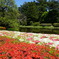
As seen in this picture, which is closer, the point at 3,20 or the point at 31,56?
the point at 31,56

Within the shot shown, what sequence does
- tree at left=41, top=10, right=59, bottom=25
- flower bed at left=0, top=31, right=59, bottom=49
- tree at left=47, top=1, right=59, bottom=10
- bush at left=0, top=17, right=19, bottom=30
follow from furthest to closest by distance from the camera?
tree at left=47, top=1, right=59, bottom=10 < tree at left=41, top=10, right=59, bottom=25 < bush at left=0, top=17, right=19, bottom=30 < flower bed at left=0, top=31, right=59, bottom=49

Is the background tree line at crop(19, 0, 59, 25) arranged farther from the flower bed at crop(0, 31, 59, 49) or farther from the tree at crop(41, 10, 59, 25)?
the flower bed at crop(0, 31, 59, 49)

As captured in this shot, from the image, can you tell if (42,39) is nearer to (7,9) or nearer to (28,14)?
(7,9)

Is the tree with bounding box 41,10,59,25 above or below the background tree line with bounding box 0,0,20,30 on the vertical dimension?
below

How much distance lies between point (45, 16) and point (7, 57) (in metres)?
69.3

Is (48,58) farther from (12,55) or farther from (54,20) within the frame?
(54,20)

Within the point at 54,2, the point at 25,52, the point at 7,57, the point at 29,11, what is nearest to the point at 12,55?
the point at 7,57

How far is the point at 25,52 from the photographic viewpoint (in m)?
4.37

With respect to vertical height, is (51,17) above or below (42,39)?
below

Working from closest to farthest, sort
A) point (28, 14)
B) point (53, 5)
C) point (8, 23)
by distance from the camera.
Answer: point (8, 23), point (28, 14), point (53, 5)

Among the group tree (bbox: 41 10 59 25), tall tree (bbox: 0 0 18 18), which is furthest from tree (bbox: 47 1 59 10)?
tall tree (bbox: 0 0 18 18)

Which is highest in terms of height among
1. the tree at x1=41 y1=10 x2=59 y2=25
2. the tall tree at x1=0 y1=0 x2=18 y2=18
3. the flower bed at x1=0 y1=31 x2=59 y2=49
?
the tall tree at x1=0 y1=0 x2=18 y2=18

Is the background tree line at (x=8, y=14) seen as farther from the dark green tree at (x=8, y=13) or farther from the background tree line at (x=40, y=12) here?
the background tree line at (x=40, y=12)

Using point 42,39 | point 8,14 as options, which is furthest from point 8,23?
point 42,39
